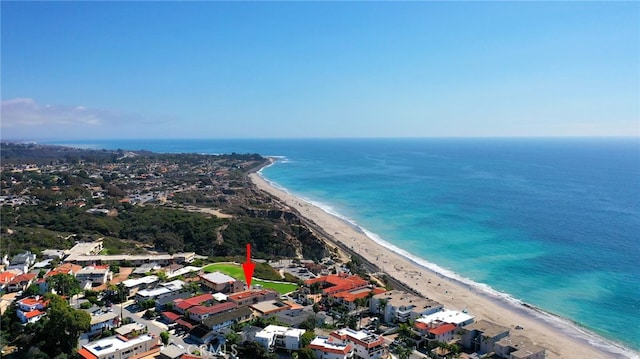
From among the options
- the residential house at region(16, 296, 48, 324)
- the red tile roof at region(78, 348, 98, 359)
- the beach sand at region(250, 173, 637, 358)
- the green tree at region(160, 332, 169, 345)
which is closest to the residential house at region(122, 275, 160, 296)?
the residential house at region(16, 296, 48, 324)

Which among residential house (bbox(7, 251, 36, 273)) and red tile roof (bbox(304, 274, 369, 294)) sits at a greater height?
residential house (bbox(7, 251, 36, 273))

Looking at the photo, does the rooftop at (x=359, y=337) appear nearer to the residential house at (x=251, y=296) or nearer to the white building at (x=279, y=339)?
the white building at (x=279, y=339)

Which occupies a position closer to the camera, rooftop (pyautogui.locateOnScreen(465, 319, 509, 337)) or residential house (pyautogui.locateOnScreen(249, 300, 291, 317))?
rooftop (pyautogui.locateOnScreen(465, 319, 509, 337))

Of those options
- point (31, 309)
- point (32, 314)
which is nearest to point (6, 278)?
point (31, 309)

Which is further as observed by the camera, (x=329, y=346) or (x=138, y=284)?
(x=138, y=284)

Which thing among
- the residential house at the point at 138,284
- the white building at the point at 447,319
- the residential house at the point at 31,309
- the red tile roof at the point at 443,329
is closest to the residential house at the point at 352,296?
the white building at the point at 447,319

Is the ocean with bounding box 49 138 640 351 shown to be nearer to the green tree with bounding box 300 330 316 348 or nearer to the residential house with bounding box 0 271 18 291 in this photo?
the green tree with bounding box 300 330 316 348

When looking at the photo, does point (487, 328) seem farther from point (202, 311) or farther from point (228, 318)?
point (202, 311)

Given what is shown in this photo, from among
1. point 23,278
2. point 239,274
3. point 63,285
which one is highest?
point 23,278
